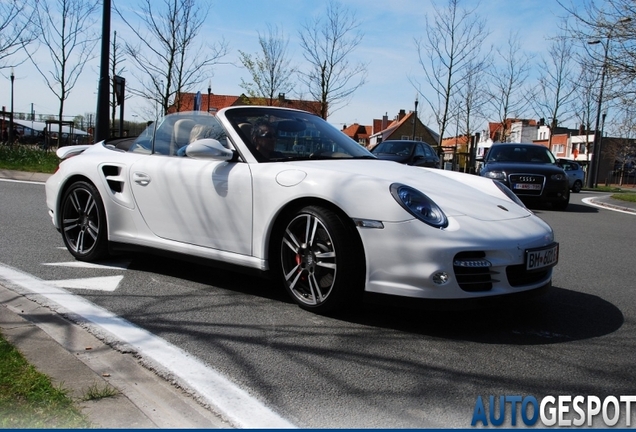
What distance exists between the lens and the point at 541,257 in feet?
12.5

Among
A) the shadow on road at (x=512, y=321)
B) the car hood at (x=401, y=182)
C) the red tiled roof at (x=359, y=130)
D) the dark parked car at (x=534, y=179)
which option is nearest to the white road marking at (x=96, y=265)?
the car hood at (x=401, y=182)

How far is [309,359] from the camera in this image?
3.13m

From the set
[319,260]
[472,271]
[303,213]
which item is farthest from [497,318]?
[303,213]

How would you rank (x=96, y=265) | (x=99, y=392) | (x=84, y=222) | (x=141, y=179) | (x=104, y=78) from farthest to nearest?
(x=104, y=78) → (x=84, y=222) → (x=96, y=265) → (x=141, y=179) → (x=99, y=392)

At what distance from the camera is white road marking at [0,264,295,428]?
8.11 ft

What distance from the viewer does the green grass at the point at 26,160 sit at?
15562 millimetres

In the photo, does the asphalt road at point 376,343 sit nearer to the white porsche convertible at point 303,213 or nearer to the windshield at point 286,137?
the white porsche convertible at point 303,213

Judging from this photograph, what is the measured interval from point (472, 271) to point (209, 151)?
1.95 m

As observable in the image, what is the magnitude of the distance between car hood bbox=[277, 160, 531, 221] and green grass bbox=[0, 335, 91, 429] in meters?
1.93

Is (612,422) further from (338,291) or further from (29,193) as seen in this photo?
(29,193)

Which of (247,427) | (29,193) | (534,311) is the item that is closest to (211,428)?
(247,427)

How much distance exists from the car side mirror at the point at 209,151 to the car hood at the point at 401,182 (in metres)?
0.43

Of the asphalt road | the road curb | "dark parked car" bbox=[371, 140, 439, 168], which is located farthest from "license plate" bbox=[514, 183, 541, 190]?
the road curb

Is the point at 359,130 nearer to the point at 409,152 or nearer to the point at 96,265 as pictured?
the point at 409,152
